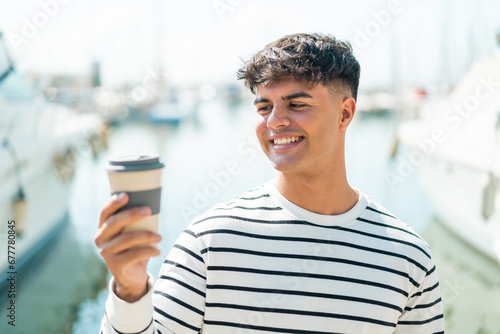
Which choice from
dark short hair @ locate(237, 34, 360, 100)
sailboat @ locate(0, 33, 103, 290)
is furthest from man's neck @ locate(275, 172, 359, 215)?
sailboat @ locate(0, 33, 103, 290)

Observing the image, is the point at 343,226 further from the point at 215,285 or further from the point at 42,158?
the point at 42,158

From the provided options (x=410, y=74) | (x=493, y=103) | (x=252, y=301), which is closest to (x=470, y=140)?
(x=493, y=103)

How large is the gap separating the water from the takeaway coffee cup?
4.33 meters

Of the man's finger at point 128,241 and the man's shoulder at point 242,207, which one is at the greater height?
the man's finger at point 128,241

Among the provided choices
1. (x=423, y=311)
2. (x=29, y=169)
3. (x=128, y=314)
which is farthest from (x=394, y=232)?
(x=29, y=169)

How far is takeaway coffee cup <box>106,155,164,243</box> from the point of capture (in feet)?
3.22

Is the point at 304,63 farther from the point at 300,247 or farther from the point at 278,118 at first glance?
the point at 300,247

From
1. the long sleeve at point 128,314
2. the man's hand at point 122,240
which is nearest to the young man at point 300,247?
the long sleeve at point 128,314

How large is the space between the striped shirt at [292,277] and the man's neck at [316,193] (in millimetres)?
31

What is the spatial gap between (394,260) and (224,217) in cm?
51

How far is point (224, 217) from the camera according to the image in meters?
1.48

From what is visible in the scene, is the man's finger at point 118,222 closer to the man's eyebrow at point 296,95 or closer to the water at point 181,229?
the man's eyebrow at point 296,95

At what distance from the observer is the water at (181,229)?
5.13 metres

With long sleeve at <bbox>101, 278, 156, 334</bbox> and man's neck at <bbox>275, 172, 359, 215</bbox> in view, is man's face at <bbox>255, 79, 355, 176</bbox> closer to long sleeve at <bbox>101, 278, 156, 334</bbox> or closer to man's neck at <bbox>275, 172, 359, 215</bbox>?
man's neck at <bbox>275, 172, 359, 215</bbox>
